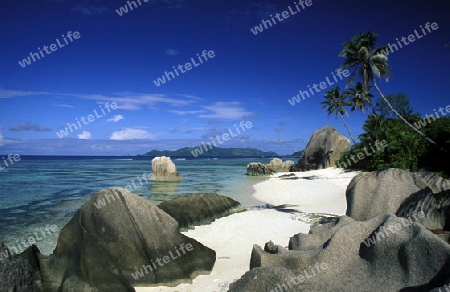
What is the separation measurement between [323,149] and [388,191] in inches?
1896

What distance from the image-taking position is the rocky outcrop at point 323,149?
54.7 m

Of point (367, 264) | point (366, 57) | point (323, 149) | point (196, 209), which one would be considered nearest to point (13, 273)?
point (367, 264)

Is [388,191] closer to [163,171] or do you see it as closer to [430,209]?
[430,209]

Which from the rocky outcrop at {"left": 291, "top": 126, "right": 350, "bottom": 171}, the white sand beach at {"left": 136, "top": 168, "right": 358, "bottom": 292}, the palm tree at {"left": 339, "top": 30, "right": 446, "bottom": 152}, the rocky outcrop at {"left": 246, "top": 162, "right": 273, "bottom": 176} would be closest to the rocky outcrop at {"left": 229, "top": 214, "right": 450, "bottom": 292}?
the white sand beach at {"left": 136, "top": 168, "right": 358, "bottom": 292}

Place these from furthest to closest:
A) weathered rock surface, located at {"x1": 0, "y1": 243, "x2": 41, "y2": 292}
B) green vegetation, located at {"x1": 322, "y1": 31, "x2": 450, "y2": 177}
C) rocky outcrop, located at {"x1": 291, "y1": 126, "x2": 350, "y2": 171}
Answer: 1. rocky outcrop, located at {"x1": 291, "y1": 126, "x2": 350, "y2": 171}
2. green vegetation, located at {"x1": 322, "y1": 31, "x2": 450, "y2": 177}
3. weathered rock surface, located at {"x1": 0, "y1": 243, "x2": 41, "y2": 292}

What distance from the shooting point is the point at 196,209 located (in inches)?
648

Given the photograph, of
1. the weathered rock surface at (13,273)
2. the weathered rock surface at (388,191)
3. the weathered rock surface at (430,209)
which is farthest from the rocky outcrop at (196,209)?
the weathered rock surface at (13,273)

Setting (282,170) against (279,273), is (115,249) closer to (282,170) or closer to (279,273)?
(279,273)

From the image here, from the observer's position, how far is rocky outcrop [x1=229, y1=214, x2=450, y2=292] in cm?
449

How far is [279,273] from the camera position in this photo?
484 centimetres

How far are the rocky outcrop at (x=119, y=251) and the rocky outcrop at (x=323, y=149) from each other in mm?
49022

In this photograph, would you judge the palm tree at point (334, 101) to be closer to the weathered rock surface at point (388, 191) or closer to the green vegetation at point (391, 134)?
the green vegetation at point (391, 134)

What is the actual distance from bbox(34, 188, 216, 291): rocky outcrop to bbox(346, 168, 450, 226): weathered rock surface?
520 centimetres

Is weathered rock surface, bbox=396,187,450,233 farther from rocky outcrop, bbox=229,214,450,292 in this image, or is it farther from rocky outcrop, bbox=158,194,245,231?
rocky outcrop, bbox=158,194,245,231
